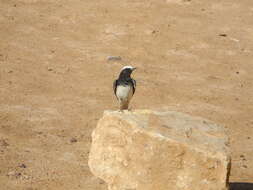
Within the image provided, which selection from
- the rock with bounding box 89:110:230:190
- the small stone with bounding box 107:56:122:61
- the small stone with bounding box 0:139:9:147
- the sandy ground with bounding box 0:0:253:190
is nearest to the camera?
the rock with bounding box 89:110:230:190

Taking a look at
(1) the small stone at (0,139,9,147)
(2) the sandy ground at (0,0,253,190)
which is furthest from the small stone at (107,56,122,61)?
(1) the small stone at (0,139,9,147)

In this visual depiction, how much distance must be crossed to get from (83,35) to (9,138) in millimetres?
7860

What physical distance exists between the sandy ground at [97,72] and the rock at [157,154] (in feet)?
4.35

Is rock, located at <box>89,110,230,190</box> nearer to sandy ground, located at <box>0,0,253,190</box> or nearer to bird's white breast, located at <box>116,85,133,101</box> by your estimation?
sandy ground, located at <box>0,0,253,190</box>

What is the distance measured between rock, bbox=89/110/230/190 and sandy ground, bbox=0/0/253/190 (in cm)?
133

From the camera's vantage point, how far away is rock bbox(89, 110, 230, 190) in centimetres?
914

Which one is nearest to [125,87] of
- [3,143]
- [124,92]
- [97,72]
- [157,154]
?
Result: [124,92]

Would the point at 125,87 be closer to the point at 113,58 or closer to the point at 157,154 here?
the point at 157,154

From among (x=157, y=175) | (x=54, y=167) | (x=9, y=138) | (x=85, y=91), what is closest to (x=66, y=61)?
(x=85, y=91)

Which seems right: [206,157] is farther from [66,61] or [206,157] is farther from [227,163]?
[66,61]

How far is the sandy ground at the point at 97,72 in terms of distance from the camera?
39.4 feet

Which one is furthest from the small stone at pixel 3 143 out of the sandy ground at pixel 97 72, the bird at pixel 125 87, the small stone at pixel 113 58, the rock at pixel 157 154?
the small stone at pixel 113 58

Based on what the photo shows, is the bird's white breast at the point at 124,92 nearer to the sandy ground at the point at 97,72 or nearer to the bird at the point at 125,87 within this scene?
the bird at the point at 125,87

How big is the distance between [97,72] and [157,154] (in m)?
8.13
